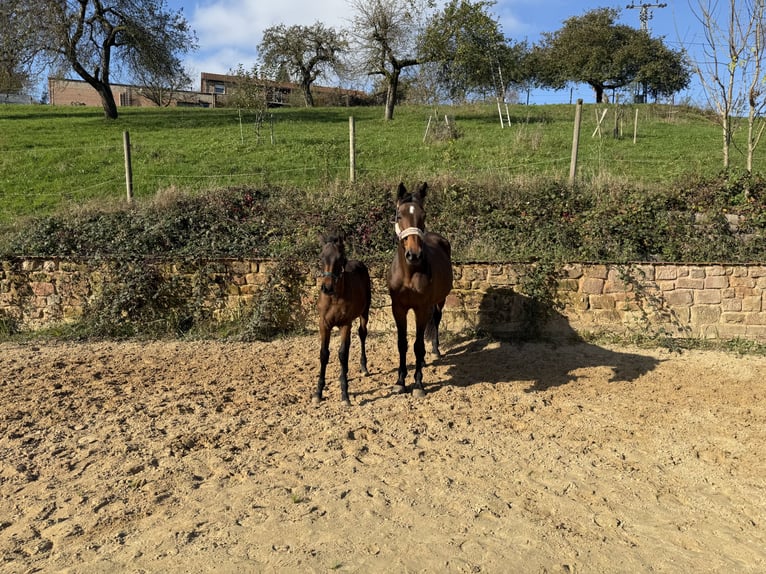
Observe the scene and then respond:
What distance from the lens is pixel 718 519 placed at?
11.3 ft

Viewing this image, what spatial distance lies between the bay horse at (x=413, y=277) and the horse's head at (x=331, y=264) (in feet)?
2.28

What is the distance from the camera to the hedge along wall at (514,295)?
758cm

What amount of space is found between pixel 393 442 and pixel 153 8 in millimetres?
28160

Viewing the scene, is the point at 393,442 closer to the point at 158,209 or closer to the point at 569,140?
the point at 158,209

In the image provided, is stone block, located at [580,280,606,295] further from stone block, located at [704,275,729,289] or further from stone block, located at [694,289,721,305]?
stone block, located at [704,275,729,289]

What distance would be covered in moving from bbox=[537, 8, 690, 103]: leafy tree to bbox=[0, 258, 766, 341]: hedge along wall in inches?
1410

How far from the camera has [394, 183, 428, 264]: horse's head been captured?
16.9 ft

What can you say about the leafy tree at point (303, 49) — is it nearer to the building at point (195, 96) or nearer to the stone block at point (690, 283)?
the building at point (195, 96)

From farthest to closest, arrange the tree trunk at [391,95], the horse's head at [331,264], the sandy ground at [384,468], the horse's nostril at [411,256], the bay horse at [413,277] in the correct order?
the tree trunk at [391,95], the bay horse at [413,277], the horse's nostril at [411,256], the horse's head at [331,264], the sandy ground at [384,468]

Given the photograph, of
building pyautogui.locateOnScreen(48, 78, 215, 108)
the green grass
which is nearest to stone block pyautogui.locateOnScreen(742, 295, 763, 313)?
the green grass

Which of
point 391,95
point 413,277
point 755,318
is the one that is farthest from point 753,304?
point 391,95

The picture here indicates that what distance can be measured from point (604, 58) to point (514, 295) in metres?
38.7

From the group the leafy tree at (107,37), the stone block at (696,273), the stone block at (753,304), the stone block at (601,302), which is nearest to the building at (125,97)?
the leafy tree at (107,37)

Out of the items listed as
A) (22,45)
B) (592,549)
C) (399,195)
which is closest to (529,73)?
(22,45)
